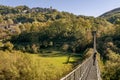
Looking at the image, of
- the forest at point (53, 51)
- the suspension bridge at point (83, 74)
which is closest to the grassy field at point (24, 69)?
the forest at point (53, 51)

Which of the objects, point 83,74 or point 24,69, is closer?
point 83,74

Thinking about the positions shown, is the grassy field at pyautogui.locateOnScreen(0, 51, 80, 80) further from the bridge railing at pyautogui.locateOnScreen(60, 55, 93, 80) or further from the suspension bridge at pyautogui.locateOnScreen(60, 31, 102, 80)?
the bridge railing at pyautogui.locateOnScreen(60, 55, 93, 80)

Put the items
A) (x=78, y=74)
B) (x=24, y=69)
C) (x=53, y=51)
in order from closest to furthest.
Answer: (x=78, y=74)
(x=24, y=69)
(x=53, y=51)

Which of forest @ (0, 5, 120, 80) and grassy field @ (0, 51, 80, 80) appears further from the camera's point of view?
forest @ (0, 5, 120, 80)

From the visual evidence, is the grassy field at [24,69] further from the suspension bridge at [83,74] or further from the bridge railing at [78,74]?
the bridge railing at [78,74]

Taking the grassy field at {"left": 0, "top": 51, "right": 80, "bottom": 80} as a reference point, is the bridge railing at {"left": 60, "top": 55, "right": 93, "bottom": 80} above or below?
above

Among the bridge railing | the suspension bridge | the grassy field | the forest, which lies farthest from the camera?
the forest

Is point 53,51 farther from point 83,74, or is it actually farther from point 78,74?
point 78,74

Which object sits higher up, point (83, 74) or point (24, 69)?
point (83, 74)

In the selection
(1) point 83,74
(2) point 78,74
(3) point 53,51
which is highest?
(2) point 78,74

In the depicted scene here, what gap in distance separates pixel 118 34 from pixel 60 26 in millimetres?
43622

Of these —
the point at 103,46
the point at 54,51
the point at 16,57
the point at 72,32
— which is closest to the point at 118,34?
the point at 103,46

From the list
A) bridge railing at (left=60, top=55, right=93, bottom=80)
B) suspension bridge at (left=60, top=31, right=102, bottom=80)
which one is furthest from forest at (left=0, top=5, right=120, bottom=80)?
bridge railing at (left=60, top=55, right=93, bottom=80)

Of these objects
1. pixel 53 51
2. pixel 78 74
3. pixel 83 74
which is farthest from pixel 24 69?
pixel 78 74
